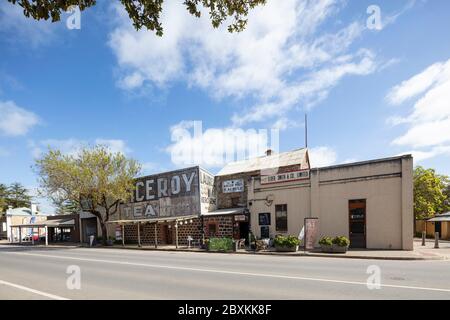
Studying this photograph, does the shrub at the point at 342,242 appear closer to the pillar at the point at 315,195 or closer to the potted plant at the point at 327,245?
the potted plant at the point at 327,245

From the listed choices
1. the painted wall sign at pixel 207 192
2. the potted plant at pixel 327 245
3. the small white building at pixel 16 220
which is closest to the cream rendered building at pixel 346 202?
the potted plant at pixel 327 245

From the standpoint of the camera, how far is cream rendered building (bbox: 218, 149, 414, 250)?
1870cm

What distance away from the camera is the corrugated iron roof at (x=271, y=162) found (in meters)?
27.8

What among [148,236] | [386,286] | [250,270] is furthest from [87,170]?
[386,286]

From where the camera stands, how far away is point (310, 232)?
19.8m

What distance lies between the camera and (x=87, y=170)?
28.1m

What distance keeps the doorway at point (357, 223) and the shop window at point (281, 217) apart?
458 centimetres

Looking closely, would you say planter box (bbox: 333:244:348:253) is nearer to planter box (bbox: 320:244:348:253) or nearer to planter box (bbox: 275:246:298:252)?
planter box (bbox: 320:244:348:253)

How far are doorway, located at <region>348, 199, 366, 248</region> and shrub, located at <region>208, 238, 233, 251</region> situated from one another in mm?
7904

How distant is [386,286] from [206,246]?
1532 cm

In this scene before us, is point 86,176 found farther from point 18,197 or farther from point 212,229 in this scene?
point 18,197

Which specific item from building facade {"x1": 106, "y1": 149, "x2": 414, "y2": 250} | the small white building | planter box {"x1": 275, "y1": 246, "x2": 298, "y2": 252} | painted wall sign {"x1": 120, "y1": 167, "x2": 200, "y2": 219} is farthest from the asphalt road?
the small white building

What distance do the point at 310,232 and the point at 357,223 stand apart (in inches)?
124

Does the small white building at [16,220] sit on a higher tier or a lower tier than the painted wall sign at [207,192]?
lower
